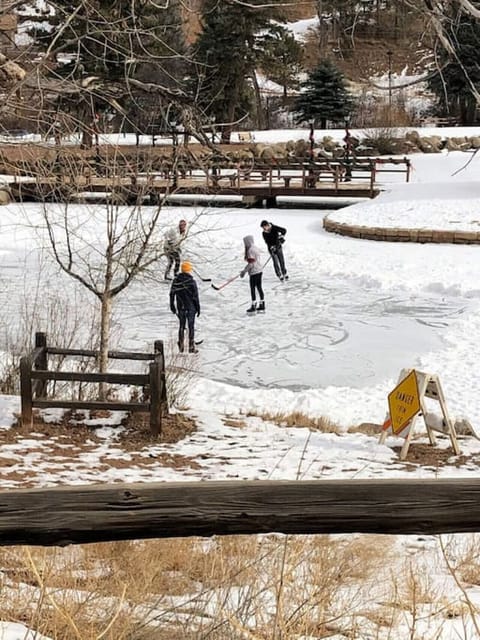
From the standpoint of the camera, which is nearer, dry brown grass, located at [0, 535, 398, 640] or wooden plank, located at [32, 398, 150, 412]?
dry brown grass, located at [0, 535, 398, 640]

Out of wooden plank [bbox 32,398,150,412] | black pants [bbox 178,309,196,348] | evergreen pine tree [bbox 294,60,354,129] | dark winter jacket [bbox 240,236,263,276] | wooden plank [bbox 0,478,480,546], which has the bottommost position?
wooden plank [bbox 32,398,150,412]

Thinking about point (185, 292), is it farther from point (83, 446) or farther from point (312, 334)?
point (83, 446)

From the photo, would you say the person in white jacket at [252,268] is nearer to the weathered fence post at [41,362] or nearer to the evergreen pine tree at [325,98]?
the weathered fence post at [41,362]

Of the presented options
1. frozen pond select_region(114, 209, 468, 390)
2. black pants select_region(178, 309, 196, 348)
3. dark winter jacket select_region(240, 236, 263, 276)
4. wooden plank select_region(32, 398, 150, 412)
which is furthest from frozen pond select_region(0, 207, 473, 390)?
wooden plank select_region(32, 398, 150, 412)

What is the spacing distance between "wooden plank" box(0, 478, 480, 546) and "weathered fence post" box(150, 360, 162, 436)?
629 cm

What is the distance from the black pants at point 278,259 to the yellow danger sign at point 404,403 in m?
9.30

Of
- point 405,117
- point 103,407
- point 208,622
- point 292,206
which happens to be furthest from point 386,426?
point 405,117

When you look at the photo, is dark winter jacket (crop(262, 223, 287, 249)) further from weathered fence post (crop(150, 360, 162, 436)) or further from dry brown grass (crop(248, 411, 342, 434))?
weathered fence post (crop(150, 360, 162, 436))

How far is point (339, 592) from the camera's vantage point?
11.8 feet

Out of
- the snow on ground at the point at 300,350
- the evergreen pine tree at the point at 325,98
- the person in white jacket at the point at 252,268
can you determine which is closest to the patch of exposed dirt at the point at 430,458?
A: the snow on ground at the point at 300,350

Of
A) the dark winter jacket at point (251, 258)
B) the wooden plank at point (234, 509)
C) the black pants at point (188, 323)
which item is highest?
the wooden plank at point (234, 509)

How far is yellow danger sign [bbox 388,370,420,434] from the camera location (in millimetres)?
8328

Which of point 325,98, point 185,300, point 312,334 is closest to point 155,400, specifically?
point 185,300

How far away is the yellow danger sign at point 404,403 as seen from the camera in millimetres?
8328
